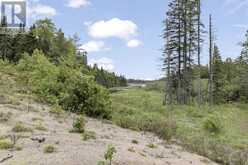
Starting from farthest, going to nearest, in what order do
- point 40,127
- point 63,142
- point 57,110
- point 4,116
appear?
1. point 57,110
2. point 4,116
3. point 40,127
4. point 63,142

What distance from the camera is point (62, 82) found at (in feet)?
63.3

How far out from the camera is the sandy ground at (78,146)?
8734 mm

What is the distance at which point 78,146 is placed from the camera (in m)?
9.98

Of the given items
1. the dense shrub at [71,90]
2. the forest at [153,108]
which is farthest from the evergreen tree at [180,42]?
the dense shrub at [71,90]

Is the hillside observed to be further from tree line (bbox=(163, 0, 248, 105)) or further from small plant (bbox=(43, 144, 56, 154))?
tree line (bbox=(163, 0, 248, 105))

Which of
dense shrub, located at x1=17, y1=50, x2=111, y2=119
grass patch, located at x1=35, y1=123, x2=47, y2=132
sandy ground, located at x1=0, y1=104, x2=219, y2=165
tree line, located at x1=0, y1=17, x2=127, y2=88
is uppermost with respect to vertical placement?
tree line, located at x1=0, y1=17, x2=127, y2=88

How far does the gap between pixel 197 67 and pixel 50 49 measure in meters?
21.2

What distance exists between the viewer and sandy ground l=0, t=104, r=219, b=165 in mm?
8734

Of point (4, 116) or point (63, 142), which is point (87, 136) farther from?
point (4, 116)

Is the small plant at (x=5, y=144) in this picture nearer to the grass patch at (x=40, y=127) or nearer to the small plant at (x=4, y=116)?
the grass patch at (x=40, y=127)

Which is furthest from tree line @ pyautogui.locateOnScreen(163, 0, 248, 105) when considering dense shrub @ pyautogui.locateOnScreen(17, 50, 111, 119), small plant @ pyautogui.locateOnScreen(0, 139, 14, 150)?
small plant @ pyautogui.locateOnScreen(0, 139, 14, 150)

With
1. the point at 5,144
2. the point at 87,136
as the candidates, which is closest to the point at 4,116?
the point at 87,136

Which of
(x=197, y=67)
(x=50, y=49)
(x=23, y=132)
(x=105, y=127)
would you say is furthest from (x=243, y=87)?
(x=23, y=132)

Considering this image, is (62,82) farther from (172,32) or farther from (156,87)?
(156,87)
